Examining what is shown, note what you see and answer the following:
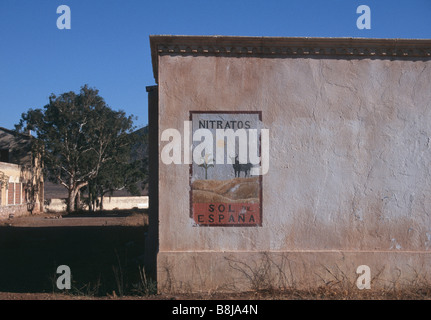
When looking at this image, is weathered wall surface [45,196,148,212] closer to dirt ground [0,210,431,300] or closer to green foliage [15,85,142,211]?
green foliage [15,85,142,211]

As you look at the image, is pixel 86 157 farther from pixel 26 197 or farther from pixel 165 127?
pixel 165 127

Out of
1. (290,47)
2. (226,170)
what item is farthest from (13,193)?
(290,47)

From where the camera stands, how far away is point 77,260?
1174cm

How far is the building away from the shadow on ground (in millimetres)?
16666

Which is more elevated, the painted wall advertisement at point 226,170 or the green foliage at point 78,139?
the green foliage at point 78,139

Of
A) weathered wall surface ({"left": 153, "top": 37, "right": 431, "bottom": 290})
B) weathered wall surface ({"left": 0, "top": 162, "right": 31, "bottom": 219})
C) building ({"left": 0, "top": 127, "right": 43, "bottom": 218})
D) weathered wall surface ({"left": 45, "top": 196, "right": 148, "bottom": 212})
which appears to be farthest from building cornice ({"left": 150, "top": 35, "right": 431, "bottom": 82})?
weathered wall surface ({"left": 45, "top": 196, "right": 148, "bottom": 212})

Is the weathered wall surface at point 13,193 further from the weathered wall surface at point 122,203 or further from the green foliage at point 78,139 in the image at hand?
the weathered wall surface at point 122,203

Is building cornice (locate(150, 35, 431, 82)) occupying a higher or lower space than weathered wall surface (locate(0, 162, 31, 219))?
higher

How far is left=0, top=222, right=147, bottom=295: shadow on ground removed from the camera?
8.69 metres

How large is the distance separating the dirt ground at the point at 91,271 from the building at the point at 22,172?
1623cm

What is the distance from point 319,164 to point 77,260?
23.1 feet

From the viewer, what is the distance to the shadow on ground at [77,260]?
28.5 ft

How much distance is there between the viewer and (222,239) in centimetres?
749

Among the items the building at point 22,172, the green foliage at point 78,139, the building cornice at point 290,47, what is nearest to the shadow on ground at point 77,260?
the building cornice at point 290,47
